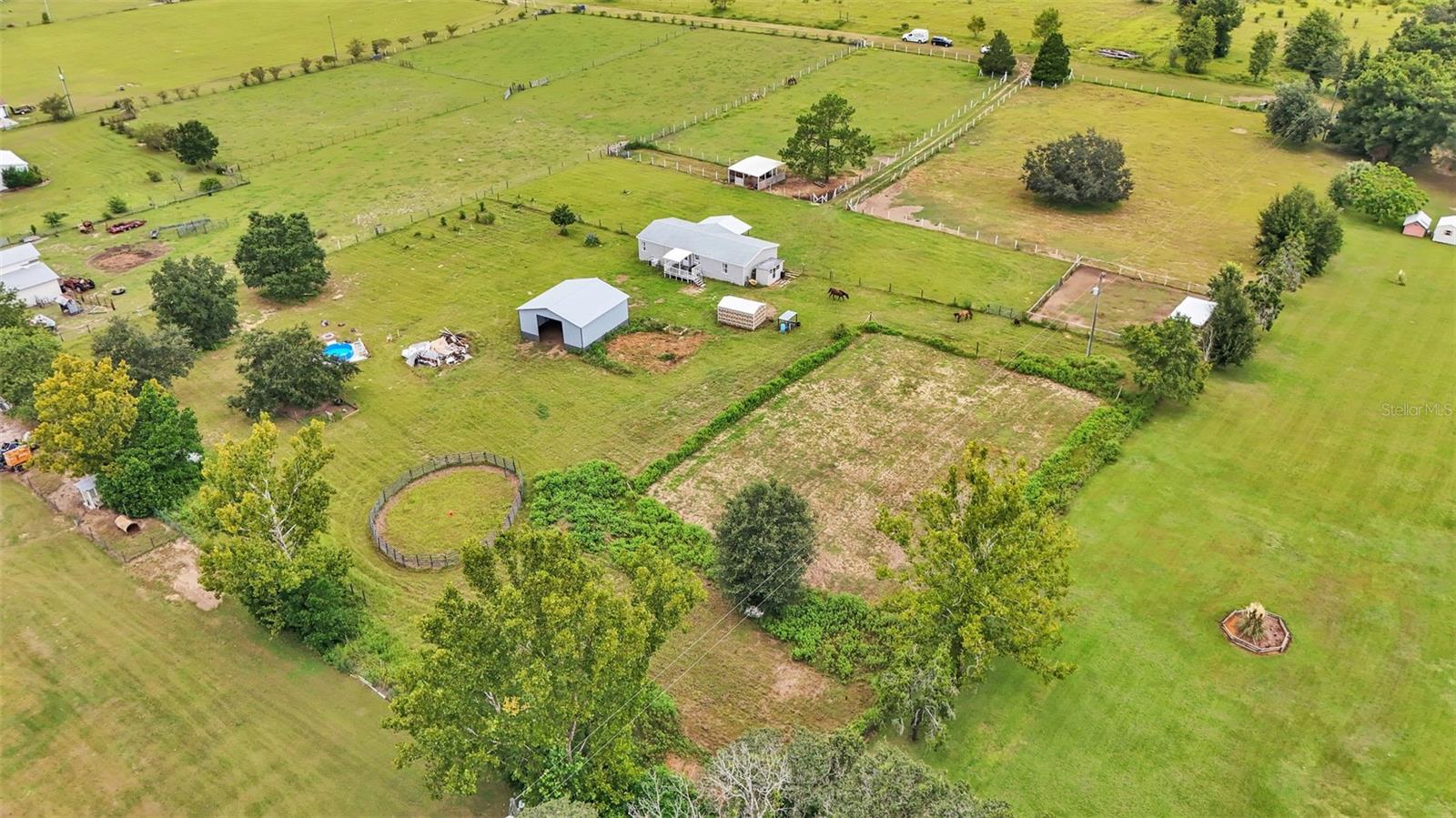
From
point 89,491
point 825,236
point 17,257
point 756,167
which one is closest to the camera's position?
point 89,491

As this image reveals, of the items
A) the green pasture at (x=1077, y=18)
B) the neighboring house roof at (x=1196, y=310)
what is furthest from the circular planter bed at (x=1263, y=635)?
the green pasture at (x=1077, y=18)

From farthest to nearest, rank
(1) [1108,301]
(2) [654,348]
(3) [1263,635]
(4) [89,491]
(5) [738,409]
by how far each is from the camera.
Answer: (1) [1108,301], (2) [654,348], (5) [738,409], (4) [89,491], (3) [1263,635]

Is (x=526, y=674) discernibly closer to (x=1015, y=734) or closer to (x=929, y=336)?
(x=1015, y=734)

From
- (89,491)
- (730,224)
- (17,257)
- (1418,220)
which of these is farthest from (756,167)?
(89,491)

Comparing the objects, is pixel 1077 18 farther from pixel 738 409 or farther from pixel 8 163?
pixel 8 163

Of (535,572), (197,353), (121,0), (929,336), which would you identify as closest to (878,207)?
(929,336)

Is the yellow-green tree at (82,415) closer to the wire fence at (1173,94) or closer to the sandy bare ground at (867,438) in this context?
the sandy bare ground at (867,438)

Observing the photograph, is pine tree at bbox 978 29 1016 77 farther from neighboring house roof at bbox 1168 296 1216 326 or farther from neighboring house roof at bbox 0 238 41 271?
neighboring house roof at bbox 0 238 41 271
